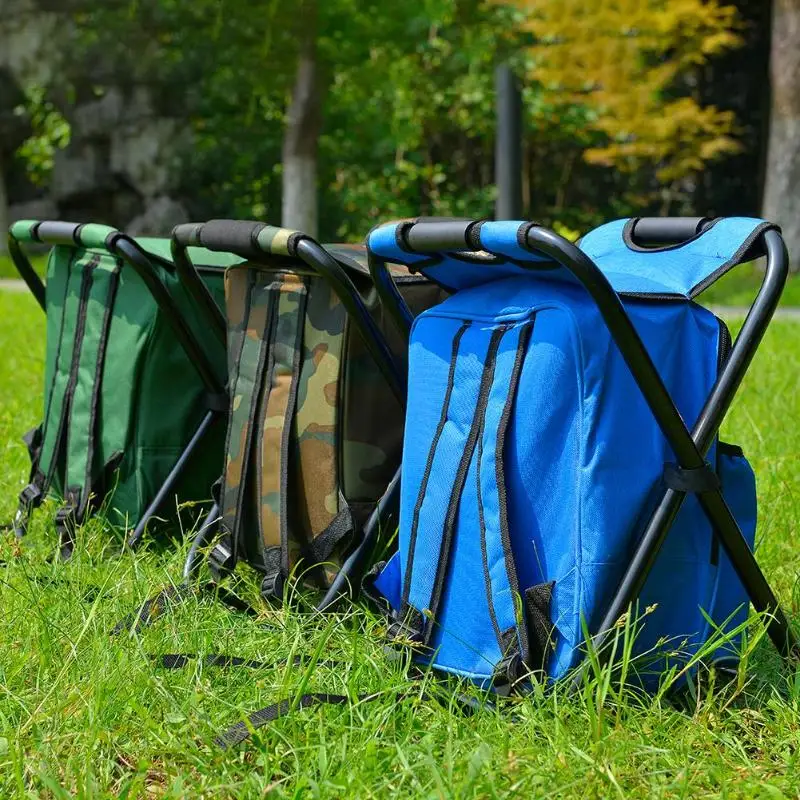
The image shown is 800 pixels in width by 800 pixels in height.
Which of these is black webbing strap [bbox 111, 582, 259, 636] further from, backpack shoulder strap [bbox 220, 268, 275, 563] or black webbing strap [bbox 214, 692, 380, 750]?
black webbing strap [bbox 214, 692, 380, 750]

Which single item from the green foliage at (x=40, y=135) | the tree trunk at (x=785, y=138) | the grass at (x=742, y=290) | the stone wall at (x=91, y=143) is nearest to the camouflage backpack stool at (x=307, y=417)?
the grass at (x=742, y=290)

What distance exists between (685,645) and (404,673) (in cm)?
50

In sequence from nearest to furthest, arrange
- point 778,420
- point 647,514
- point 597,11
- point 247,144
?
1. point 647,514
2. point 778,420
3. point 597,11
4. point 247,144

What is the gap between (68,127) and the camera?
1742cm

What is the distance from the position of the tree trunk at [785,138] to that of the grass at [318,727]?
9.04 meters

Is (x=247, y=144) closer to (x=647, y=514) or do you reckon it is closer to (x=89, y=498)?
(x=89, y=498)

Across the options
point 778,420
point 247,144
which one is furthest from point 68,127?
point 778,420

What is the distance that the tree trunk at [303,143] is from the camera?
509 inches

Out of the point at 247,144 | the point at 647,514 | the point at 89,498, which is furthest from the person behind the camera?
the point at 247,144

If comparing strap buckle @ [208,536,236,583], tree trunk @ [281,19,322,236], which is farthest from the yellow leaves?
strap buckle @ [208,536,236,583]

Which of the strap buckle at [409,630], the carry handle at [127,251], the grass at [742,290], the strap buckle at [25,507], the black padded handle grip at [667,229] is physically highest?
the black padded handle grip at [667,229]

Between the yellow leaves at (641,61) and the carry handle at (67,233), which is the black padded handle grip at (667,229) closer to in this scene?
the carry handle at (67,233)

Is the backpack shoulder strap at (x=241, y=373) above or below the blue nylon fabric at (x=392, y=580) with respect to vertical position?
above

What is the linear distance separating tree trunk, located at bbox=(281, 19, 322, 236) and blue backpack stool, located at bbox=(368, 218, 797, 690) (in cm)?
1113
